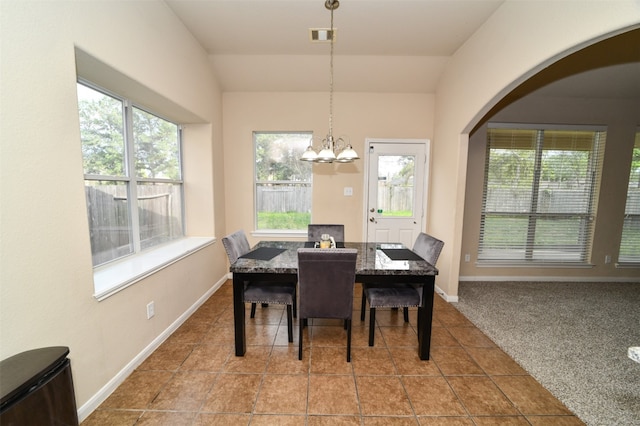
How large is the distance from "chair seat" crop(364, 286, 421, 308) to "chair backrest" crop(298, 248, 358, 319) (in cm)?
33

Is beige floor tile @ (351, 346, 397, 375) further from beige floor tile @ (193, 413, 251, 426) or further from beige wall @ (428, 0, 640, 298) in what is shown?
beige wall @ (428, 0, 640, 298)

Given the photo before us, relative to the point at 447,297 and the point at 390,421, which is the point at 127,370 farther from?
the point at 447,297

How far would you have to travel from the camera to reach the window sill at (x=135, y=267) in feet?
5.93

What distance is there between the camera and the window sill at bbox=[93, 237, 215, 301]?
1.81 m

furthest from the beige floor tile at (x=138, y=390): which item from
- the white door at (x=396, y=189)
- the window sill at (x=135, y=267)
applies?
the white door at (x=396, y=189)

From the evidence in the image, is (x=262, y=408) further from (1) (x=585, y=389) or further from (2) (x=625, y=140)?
(2) (x=625, y=140)

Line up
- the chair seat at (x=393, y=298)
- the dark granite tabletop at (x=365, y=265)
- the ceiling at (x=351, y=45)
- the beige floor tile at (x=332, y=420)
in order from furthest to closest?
the ceiling at (x=351, y=45)
the chair seat at (x=393, y=298)
the dark granite tabletop at (x=365, y=265)
the beige floor tile at (x=332, y=420)

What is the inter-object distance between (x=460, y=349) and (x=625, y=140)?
418 centimetres

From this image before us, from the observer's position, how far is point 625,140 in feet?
12.4

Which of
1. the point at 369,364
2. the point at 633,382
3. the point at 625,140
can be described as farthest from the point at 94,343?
Result: the point at 625,140

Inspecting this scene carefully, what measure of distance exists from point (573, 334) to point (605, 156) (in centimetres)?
291

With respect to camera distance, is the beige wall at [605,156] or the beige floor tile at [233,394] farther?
the beige wall at [605,156]

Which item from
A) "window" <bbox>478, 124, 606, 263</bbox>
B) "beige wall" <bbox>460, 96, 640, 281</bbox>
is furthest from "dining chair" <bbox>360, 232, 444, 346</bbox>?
"window" <bbox>478, 124, 606, 263</bbox>

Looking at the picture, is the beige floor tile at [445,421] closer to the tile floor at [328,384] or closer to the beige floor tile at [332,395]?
the tile floor at [328,384]
